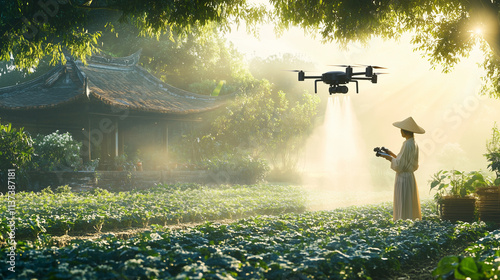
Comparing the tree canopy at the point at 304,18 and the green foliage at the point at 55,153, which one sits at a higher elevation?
the tree canopy at the point at 304,18

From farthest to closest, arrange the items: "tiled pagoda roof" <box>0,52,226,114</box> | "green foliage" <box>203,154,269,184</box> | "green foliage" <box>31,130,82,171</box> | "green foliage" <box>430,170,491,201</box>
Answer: "green foliage" <box>203,154,269,184</box> → "tiled pagoda roof" <box>0,52,226,114</box> → "green foliage" <box>31,130,82,171</box> → "green foliage" <box>430,170,491,201</box>

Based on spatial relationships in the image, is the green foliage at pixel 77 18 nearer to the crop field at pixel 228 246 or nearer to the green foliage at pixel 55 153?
the green foliage at pixel 55 153

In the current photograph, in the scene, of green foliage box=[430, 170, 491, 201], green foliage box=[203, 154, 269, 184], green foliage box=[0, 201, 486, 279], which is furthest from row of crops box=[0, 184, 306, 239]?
green foliage box=[203, 154, 269, 184]

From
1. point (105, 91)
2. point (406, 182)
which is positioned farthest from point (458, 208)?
point (105, 91)

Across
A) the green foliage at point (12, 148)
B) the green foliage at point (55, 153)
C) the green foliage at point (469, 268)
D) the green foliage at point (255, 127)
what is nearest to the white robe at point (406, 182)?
the green foliage at point (469, 268)

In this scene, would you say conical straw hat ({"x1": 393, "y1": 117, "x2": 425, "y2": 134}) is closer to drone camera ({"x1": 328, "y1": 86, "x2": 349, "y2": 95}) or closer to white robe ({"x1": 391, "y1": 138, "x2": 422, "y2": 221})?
white robe ({"x1": 391, "y1": 138, "x2": 422, "y2": 221})

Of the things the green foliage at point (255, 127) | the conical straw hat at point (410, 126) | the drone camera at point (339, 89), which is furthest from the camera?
the green foliage at point (255, 127)

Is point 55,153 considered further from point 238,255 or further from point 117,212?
point 238,255
